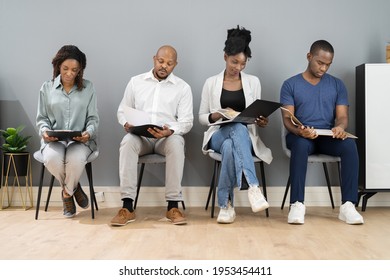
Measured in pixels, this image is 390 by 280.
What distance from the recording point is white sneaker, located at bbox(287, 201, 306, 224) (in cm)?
328

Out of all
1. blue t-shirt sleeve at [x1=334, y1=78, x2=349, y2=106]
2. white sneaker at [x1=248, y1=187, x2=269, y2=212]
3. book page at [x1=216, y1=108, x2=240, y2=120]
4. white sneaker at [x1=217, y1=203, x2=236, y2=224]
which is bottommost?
white sneaker at [x1=217, y1=203, x2=236, y2=224]

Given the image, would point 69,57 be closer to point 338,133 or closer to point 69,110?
point 69,110

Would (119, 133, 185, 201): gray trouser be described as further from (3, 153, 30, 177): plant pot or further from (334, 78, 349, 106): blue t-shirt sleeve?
(334, 78, 349, 106): blue t-shirt sleeve

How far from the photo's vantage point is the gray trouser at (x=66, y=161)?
336cm

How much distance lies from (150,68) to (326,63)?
4.39 ft

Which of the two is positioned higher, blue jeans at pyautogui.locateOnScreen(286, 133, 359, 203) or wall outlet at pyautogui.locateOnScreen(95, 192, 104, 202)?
blue jeans at pyautogui.locateOnScreen(286, 133, 359, 203)

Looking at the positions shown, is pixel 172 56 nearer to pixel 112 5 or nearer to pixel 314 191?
pixel 112 5

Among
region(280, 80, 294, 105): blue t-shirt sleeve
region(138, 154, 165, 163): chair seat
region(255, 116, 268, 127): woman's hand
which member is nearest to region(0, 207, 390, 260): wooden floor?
region(138, 154, 165, 163): chair seat

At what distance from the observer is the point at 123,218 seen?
3.22 metres

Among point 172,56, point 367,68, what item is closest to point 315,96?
point 367,68

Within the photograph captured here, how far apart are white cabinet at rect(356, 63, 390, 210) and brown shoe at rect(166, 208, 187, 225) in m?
1.41

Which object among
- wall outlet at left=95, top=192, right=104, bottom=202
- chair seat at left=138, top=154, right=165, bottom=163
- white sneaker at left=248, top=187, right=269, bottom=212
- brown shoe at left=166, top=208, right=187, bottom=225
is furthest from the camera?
wall outlet at left=95, top=192, right=104, bottom=202

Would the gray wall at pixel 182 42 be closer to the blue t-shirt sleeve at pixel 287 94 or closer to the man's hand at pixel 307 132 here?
the blue t-shirt sleeve at pixel 287 94

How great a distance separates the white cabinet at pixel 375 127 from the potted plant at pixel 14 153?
2.50 meters
